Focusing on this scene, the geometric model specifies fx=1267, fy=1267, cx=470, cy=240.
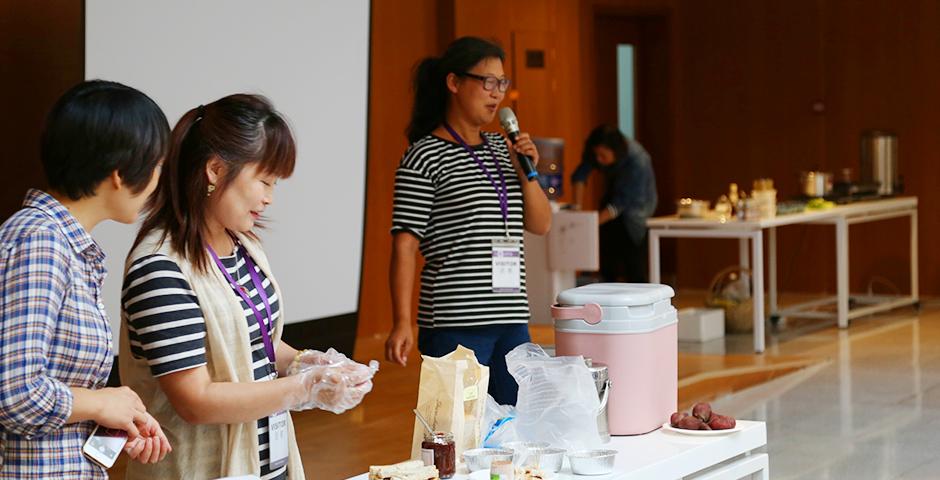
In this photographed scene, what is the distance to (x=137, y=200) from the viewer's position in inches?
72.5

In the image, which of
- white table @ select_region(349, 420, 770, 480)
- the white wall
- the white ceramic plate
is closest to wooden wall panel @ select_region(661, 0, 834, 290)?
the white wall

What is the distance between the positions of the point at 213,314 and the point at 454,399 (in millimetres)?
438

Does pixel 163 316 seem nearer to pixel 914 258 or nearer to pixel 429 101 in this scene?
pixel 429 101

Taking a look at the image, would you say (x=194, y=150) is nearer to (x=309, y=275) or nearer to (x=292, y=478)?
(x=292, y=478)

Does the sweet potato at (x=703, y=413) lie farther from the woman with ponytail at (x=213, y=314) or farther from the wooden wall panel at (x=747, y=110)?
the wooden wall panel at (x=747, y=110)

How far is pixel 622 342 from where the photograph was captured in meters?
2.47

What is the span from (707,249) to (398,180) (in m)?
8.27

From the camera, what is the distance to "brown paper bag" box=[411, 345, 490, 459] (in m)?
2.17

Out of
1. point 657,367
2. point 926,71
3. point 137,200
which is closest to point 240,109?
point 137,200

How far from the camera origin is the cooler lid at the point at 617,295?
2.46 meters

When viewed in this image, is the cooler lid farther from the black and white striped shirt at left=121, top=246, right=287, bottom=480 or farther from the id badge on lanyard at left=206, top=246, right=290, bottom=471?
the black and white striped shirt at left=121, top=246, right=287, bottom=480

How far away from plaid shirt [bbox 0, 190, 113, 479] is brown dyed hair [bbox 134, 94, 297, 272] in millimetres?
215

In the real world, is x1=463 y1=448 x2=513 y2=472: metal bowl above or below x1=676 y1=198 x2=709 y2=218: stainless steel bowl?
below

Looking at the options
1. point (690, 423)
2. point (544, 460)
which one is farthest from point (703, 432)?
point (544, 460)
